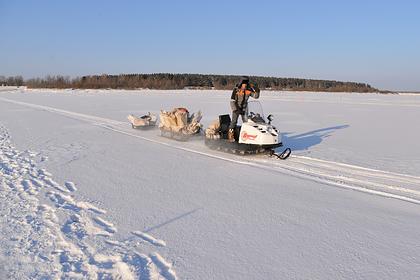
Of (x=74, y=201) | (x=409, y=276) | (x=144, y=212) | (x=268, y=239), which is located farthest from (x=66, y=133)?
(x=409, y=276)

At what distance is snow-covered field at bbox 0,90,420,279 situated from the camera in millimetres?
3594

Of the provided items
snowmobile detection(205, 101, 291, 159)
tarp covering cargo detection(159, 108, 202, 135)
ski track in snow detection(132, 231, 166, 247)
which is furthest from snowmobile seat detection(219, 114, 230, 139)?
ski track in snow detection(132, 231, 166, 247)

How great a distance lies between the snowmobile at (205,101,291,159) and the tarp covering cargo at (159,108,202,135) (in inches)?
59.2

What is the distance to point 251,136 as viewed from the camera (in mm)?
8688

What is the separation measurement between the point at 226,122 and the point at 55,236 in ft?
20.3

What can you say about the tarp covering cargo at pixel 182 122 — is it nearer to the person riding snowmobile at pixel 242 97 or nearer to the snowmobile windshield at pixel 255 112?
the person riding snowmobile at pixel 242 97

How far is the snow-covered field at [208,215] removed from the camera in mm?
3594

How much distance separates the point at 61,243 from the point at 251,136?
17.8ft

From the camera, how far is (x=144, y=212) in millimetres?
5012

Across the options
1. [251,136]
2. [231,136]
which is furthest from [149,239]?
[231,136]

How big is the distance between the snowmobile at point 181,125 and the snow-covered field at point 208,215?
175 cm

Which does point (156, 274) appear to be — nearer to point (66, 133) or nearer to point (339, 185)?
point (339, 185)

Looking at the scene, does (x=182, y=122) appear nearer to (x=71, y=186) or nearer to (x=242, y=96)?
(x=242, y=96)

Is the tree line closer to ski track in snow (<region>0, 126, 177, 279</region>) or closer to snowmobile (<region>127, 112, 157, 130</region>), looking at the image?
snowmobile (<region>127, 112, 157, 130</region>)
